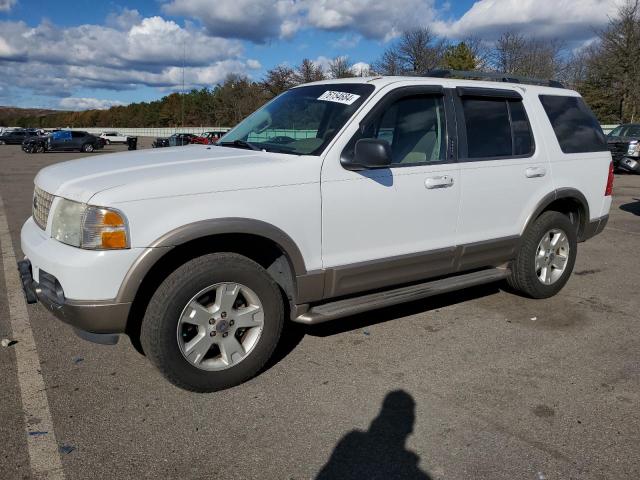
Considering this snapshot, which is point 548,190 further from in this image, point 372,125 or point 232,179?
point 232,179

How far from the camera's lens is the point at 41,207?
11.8 ft

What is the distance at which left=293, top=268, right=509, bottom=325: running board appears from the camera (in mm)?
3676

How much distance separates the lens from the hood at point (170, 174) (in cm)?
307

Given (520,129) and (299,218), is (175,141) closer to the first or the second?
(520,129)

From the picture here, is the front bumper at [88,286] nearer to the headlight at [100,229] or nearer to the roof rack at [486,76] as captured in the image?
the headlight at [100,229]

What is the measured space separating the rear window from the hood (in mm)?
2751

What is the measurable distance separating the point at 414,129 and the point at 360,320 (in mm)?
1653

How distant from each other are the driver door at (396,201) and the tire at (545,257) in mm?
990

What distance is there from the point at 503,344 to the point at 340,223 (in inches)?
65.6

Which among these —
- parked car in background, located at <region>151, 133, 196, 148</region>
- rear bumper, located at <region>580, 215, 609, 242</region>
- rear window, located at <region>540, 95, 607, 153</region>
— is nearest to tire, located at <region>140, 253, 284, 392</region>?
rear window, located at <region>540, 95, 607, 153</region>

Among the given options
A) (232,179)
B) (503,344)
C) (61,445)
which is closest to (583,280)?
(503,344)

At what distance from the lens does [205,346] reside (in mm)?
3334

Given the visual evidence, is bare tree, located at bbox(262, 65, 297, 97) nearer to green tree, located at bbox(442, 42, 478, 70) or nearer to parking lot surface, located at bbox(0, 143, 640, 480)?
green tree, located at bbox(442, 42, 478, 70)

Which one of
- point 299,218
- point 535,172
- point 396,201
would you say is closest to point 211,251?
point 299,218
